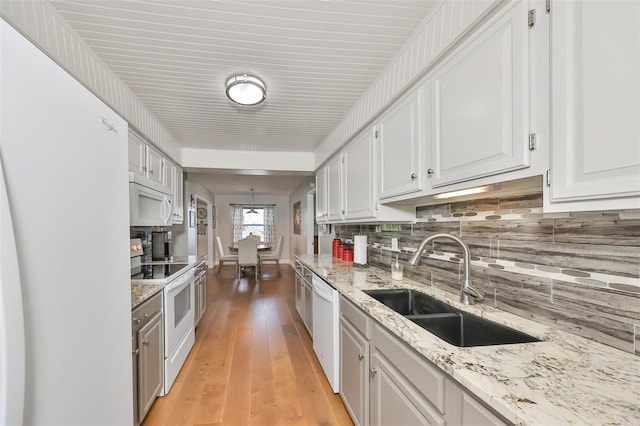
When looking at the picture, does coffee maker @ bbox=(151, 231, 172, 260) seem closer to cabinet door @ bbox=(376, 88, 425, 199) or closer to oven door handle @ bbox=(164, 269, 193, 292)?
oven door handle @ bbox=(164, 269, 193, 292)

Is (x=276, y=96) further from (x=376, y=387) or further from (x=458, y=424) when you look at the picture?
(x=458, y=424)

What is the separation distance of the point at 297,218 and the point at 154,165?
5.31 metres

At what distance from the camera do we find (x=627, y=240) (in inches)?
35.4

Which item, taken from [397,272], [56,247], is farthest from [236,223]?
[56,247]

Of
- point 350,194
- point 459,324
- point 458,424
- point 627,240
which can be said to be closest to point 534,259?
point 627,240

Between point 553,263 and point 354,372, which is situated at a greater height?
point 553,263

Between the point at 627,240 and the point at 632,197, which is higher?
the point at 632,197

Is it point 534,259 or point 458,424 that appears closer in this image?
point 458,424

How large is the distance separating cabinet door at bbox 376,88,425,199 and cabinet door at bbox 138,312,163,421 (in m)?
1.79

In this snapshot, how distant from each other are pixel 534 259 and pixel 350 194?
5.45 feet

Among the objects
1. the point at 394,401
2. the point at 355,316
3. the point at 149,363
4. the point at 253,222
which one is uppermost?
the point at 253,222

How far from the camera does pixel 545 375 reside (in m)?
0.80

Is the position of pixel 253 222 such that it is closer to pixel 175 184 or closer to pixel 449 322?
pixel 175 184

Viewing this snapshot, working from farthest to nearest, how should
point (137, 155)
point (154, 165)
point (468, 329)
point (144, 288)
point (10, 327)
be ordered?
point (154, 165), point (137, 155), point (144, 288), point (468, 329), point (10, 327)
